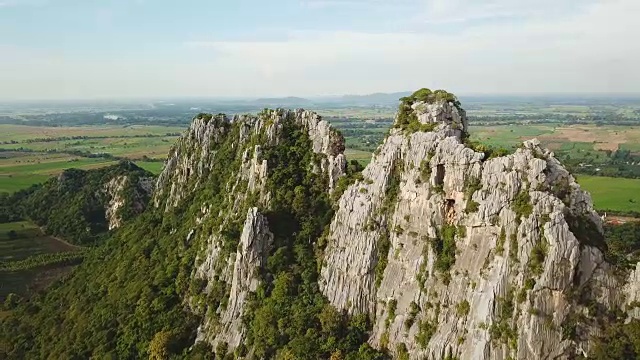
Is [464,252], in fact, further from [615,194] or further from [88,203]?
[615,194]

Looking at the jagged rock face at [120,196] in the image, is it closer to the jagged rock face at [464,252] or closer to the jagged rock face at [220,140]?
the jagged rock face at [220,140]

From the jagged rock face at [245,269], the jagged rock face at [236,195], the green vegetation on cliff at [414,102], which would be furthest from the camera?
the jagged rock face at [236,195]

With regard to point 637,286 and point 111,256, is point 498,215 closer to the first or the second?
point 637,286

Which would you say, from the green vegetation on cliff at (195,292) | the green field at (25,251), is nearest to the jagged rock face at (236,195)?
the green vegetation on cliff at (195,292)

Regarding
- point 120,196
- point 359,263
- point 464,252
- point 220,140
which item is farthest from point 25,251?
point 464,252

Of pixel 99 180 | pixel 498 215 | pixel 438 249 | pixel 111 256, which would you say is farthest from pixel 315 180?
pixel 99 180

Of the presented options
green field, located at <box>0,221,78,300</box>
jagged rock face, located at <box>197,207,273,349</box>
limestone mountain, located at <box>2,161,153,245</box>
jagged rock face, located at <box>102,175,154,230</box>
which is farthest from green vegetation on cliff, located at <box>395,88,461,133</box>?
jagged rock face, located at <box>102,175,154,230</box>

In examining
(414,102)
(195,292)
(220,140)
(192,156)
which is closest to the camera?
(414,102)
